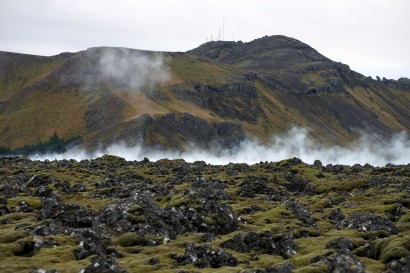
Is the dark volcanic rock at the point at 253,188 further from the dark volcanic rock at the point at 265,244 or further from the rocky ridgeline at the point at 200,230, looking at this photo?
the dark volcanic rock at the point at 265,244

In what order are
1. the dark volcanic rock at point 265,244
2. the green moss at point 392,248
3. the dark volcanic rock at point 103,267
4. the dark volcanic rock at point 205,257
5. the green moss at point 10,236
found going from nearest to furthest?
the dark volcanic rock at point 103,267, the dark volcanic rock at point 205,257, the green moss at point 392,248, the green moss at point 10,236, the dark volcanic rock at point 265,244

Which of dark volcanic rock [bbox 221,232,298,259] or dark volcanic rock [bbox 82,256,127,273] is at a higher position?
dark volcanic rock [bbox 82,256,127,273]

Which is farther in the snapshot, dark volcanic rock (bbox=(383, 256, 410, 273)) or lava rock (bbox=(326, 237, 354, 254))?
lava rock (bbox=(326, 237, 354, 254))

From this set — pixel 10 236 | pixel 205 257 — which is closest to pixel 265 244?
pixel 205 257

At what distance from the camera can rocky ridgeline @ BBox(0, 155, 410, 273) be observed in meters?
38.6

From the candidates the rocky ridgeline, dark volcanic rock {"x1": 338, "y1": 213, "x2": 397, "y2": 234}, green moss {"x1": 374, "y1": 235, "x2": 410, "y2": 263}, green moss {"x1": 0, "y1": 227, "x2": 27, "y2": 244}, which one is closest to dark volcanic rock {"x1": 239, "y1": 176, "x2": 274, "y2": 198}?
the rocky ridgeline

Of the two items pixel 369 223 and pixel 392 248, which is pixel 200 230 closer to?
pixel 369 223

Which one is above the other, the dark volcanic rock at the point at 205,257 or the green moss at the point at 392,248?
the green moss at the point at 392,248

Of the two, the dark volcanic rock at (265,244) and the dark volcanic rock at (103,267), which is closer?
the dark volcanic rock at (103,267)

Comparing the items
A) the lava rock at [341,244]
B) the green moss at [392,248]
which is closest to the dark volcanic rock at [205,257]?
the lava rock at [341,244]

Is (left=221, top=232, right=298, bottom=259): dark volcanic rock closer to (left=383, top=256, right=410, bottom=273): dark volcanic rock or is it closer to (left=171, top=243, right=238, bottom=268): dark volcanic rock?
(left=171, top=243, right=238, bottom=268): dark volcanic rock

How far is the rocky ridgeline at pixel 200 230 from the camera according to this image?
3856 cm

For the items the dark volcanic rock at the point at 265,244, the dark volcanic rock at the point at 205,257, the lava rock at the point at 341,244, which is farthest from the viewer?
the dark volcanic rock at the point at 265,244

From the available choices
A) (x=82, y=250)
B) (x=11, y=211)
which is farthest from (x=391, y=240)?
(x=11, y=211)
